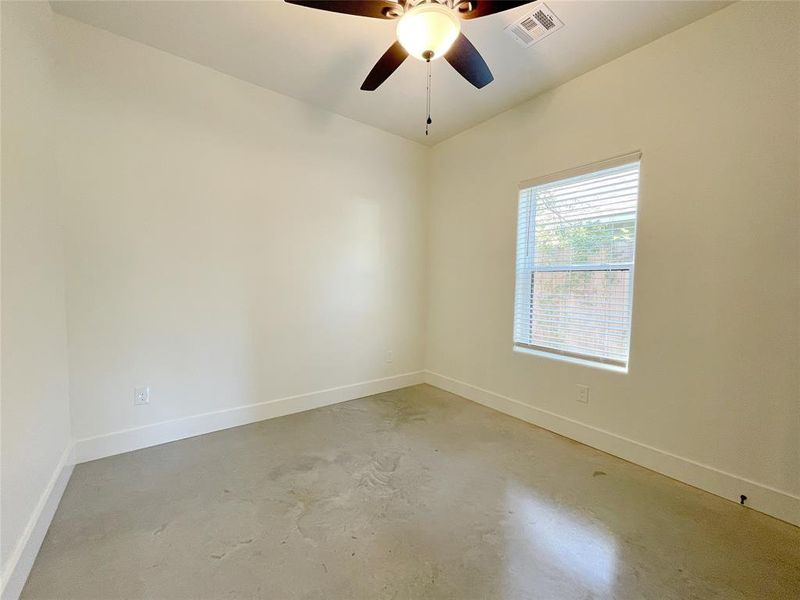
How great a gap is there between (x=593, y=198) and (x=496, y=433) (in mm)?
1976

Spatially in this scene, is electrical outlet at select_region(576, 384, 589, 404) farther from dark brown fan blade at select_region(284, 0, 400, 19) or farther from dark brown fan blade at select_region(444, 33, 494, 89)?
dark brown fan blade at select_region(284, 0, 400, 19)

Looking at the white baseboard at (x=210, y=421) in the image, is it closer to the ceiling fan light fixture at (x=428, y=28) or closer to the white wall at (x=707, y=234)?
the white wall at (x=707, y=234)

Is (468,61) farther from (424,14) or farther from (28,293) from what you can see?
(28,293)

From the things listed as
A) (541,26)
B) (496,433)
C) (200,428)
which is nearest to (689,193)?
(541,26)

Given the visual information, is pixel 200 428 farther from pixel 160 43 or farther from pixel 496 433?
pixel 160 43

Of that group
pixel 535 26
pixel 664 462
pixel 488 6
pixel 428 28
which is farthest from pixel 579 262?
pixel 428 28

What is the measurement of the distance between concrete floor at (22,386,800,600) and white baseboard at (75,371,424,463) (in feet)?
0.32

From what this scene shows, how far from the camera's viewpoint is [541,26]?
1975 mm

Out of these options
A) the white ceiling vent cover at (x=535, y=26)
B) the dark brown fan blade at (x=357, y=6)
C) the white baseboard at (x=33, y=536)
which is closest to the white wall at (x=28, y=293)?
the white baseboard at (x=33, y=536)

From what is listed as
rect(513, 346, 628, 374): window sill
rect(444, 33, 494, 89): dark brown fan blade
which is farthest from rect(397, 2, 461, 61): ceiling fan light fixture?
rect(513, 346, 628, 374): window sill

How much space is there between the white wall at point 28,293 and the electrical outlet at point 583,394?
3108 millimetres

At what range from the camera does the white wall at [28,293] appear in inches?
49.9

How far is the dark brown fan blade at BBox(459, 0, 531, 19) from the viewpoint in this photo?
1398mm

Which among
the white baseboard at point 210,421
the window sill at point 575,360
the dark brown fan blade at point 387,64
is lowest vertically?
the white baseboard at point 210,421
